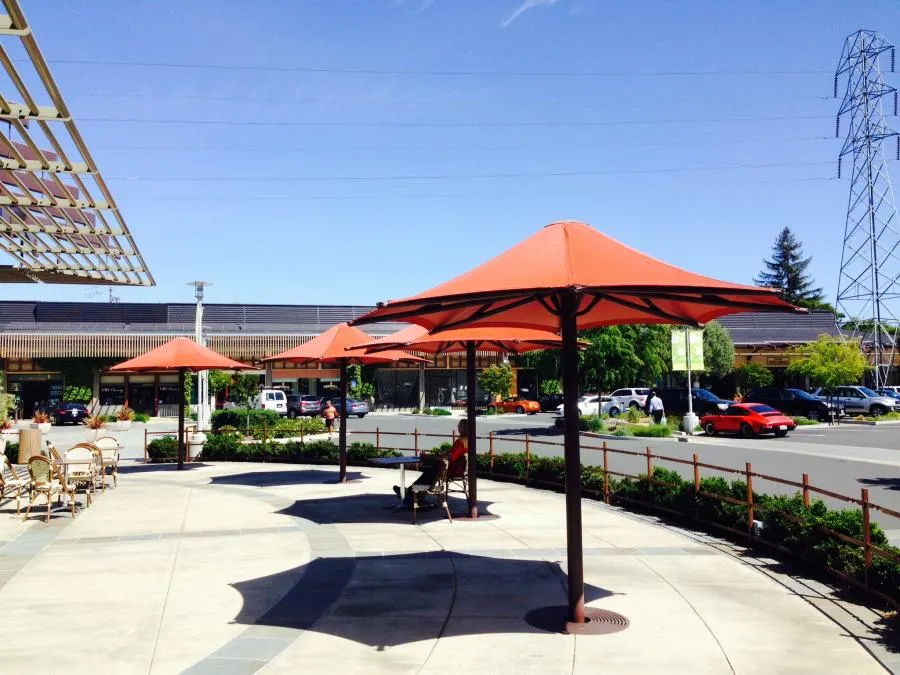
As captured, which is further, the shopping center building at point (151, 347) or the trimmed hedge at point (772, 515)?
the shopping center building at point (151, 347)

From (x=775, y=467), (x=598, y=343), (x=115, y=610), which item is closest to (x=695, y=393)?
(x=598, y=343)

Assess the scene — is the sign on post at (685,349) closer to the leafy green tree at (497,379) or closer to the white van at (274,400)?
the leafy green tree at (497,379)

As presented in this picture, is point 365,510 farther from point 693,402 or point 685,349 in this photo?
point 693,402

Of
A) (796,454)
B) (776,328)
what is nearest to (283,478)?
(796,454)

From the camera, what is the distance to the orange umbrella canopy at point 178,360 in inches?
683

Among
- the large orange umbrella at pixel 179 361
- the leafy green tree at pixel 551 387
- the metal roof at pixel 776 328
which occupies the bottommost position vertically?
the leafy green tree at pixel 551 387

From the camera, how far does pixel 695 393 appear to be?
3978cm

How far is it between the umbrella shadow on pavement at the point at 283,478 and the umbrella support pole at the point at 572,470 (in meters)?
10.3

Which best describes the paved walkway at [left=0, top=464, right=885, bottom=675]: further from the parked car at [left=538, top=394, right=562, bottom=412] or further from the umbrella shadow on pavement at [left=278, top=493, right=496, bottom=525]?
the parked car at [left=538, top=394, right=562, bottom=412]

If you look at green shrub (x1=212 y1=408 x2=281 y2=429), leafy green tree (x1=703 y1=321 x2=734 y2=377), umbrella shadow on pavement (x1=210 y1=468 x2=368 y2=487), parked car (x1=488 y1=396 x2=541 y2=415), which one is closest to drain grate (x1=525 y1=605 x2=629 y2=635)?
umbrella shadow on pavement (x1=210 y1=468 x2=368 y2=487)

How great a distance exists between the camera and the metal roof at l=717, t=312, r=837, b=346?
6172cm

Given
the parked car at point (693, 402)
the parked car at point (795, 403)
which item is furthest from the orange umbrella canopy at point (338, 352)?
the parked car at point (795, 403)

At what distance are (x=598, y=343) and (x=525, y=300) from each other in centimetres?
2548

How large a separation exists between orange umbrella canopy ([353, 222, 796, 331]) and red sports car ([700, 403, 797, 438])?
78.7 ft
